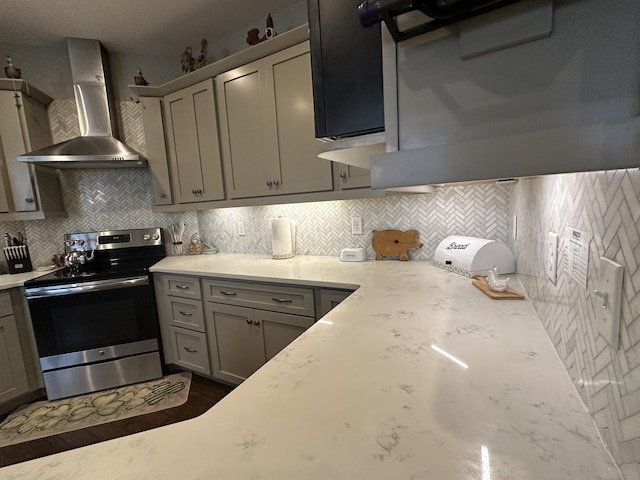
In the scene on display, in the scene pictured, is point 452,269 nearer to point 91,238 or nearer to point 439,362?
point 439,362

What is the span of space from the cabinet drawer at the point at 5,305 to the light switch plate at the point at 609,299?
3.08 meters

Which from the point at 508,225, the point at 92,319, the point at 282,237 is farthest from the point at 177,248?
the point at 508,225

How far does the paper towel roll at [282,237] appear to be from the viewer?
7.23 feet

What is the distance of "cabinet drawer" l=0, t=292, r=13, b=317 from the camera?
202 cm

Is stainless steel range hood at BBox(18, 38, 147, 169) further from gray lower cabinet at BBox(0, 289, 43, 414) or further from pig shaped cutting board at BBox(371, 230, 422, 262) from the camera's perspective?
pig shaped cutting board at BBox(371, 230, 422, 262)

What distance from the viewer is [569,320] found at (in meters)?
0.61

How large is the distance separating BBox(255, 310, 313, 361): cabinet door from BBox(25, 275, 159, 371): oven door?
3.36 feet

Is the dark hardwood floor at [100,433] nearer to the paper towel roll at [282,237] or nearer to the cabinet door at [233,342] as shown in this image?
the cabinet door at [233,342]

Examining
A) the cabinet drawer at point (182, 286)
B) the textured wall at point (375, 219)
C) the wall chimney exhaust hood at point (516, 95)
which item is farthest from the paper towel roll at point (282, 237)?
the wall chimney exhaust hood at point (516, 95)

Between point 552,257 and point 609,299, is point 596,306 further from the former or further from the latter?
point 552,257

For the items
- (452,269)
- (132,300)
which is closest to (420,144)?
(452,269)

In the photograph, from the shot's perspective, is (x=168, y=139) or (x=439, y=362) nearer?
(x=439, y=362)

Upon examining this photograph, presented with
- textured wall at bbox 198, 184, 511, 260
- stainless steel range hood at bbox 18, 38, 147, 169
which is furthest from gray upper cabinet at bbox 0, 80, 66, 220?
textured wall at bbox 198, 184, 511, 260

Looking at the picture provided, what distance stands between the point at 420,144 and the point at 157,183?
8.79ft
